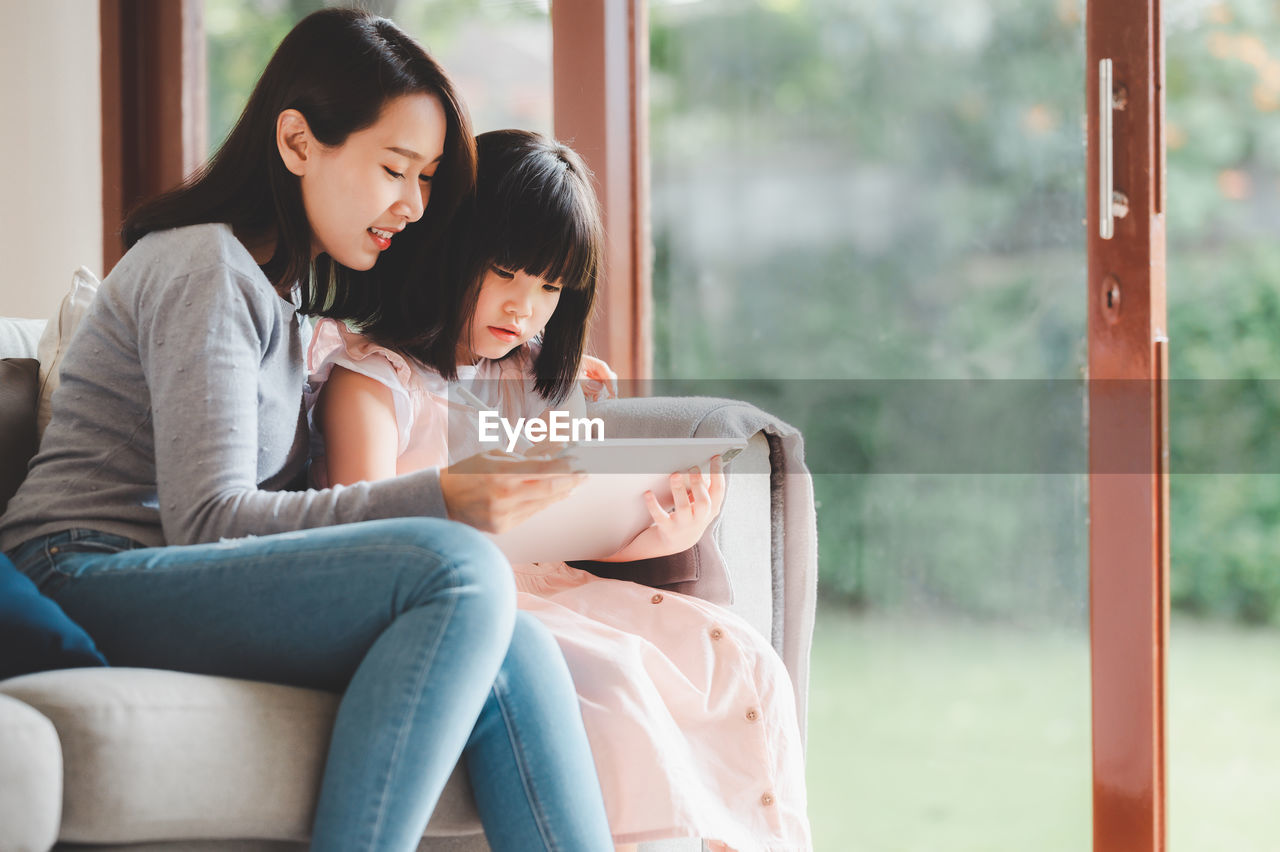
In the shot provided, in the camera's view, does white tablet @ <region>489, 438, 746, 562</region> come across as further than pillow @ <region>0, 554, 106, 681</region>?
Yes

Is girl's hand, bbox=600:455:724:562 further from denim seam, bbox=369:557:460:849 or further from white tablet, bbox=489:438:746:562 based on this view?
denim seam, bbox=369:557:460:849

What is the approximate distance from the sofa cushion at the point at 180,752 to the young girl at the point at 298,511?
4cm

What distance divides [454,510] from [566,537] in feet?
0.68

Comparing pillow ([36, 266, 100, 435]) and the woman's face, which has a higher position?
the woman's face

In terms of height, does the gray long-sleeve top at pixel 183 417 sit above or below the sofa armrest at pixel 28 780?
above

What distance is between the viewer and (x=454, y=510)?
38.9 inches

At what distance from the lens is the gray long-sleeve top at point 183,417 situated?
0.97m

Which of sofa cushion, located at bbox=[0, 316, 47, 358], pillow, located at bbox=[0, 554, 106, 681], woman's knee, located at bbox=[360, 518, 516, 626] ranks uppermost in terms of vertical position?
sofa cushion, located at bbox=[0, 316, 47, 358]

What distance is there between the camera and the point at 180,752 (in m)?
0.84

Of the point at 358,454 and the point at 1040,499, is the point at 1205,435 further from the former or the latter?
the point at 358,454

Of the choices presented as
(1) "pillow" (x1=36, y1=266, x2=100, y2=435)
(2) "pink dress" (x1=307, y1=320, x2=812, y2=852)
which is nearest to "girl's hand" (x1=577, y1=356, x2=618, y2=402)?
(2) "pink dress" (x1=307, y1=320, x2=812, y2=852)

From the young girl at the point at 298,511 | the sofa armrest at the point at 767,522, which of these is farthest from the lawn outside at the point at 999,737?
the young girl at the point at 298,511

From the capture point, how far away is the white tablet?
105cm

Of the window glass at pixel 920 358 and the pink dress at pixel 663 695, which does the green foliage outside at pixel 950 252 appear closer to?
the window glass at pixel 920 358
